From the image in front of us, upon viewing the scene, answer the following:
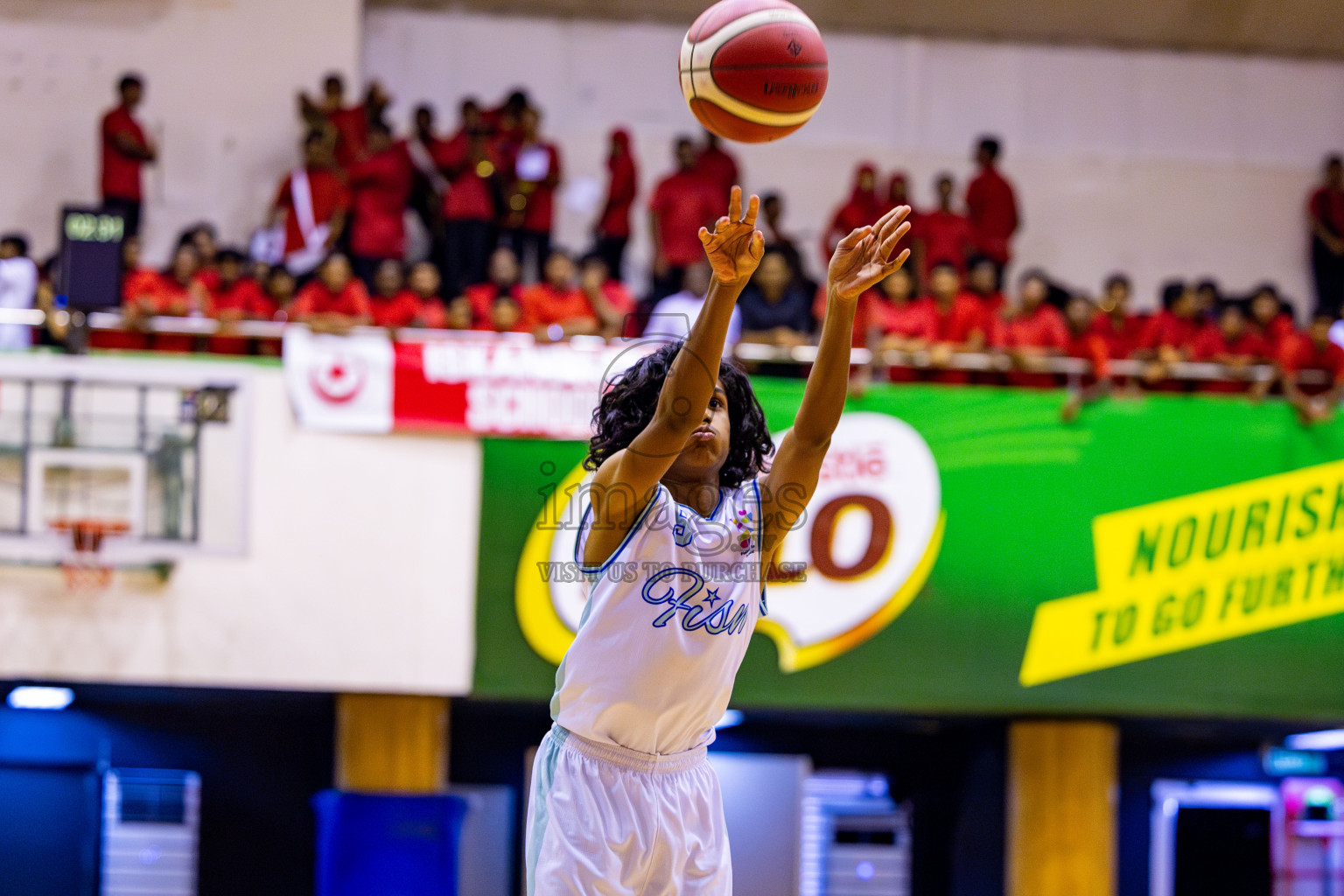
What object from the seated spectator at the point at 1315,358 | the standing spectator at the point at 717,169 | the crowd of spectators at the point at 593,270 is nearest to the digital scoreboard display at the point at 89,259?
the crowd of spectators at the point at 593,270

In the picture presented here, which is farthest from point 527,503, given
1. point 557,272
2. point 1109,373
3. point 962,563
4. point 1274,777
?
point 1274,777

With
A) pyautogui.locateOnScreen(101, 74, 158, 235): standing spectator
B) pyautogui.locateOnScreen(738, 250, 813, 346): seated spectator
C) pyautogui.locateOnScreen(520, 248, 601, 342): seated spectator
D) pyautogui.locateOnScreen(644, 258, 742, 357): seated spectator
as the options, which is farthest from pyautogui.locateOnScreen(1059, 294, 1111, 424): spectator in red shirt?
pyautogui.locateOnScreen(101, 74, 158, 235): standing spectator

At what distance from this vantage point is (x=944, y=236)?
38.4 feet

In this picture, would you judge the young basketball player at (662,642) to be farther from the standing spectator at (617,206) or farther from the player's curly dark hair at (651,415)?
the standing spectator at (617,206)

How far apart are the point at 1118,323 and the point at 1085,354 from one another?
0.75 m

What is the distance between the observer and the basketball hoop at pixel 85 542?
8539mm

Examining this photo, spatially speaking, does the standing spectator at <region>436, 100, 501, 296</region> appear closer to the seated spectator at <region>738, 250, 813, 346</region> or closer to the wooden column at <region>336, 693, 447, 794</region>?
the seated spectator at <region>738, 250, 813, 346</region>

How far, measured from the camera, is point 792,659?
9.01 meters

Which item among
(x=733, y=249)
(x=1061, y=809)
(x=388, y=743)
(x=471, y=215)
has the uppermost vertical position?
(x=471, y=215)

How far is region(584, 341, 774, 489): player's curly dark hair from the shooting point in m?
3.75

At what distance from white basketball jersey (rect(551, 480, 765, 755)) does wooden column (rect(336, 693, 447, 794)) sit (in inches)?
236

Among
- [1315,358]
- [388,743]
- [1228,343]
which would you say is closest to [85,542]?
[388,743]

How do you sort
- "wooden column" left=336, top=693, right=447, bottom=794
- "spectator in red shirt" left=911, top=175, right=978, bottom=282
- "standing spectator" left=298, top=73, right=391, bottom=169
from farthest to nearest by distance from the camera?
"standing spectator" left=298, top=73, right=391, bottom=169 < "spectator in red shirt" left=911, top=175, right=978, bottom=282 < "wooden column" left=336, top=693, right=447, bottom=794

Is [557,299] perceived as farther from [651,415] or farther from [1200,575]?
[651,415]
